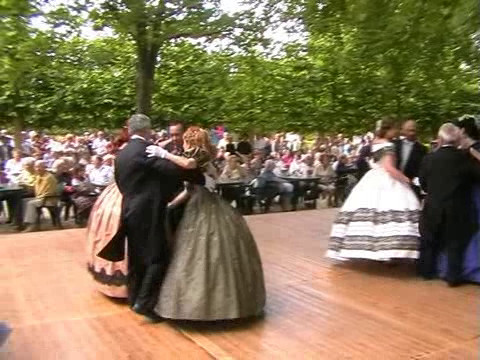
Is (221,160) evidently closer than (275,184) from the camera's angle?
No

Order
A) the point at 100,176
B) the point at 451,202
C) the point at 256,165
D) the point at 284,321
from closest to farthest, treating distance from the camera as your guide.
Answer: the point at 284,321 → the point at 451,202 → the point at 100,176 → the point at 256,165

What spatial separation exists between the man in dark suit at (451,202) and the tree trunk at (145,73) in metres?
4.11

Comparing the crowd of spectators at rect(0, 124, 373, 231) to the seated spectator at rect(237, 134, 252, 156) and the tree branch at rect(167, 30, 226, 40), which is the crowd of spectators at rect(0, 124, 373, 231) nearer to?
the seated spectator at rect(237, 134, 252, 156)

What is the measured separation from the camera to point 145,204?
415 cm

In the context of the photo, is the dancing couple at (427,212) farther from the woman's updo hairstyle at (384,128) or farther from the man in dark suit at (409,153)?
the man in dark suit at (409,153)

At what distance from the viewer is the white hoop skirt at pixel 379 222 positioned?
520cm

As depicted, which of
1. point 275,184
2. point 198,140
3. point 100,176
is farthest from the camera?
point 275,184

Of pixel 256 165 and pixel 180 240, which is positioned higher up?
pixel 256 165

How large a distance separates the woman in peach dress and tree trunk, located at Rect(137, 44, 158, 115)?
122 inches

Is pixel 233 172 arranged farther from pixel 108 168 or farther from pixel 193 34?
pixel 193 34

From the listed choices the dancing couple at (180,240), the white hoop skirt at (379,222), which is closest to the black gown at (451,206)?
the white hoop skirt at (379,222)

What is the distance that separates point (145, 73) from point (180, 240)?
433 cm

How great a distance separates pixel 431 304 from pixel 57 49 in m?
5.94

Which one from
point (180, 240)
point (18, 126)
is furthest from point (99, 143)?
point (180, 240)
